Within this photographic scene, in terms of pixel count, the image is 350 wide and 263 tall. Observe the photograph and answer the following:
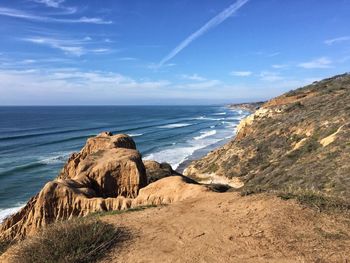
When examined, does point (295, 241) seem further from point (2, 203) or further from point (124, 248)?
point (2, 203)

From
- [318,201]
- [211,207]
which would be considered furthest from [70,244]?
[318,201]

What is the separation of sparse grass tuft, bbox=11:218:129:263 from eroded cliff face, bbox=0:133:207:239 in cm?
467

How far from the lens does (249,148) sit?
36.2 meters

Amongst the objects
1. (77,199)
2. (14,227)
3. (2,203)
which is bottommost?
(2,203)

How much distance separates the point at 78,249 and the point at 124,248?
3.21 ft

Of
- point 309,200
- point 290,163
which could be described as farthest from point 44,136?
point 309,200

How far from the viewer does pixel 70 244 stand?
25.9 ft

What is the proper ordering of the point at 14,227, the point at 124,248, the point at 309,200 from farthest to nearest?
the point at 14,227, the point at 309,200, the point at 124,248

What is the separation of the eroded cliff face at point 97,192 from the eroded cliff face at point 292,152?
7088mm

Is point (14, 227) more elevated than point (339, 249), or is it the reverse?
point (339, 249)

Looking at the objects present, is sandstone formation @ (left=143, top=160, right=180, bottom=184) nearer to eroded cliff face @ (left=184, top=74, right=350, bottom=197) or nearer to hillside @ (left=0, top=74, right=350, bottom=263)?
hillside @ (left=0, top=74, right=350, bottom=263)

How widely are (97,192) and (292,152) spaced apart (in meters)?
18.3

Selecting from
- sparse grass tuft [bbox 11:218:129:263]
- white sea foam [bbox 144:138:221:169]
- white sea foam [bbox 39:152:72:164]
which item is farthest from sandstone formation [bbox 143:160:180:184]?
white sea foam [bbox 39:152:72:164]

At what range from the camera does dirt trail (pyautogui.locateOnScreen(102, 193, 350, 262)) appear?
7.61 meters
